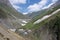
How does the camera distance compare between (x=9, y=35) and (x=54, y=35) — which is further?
(x=54, y=35)

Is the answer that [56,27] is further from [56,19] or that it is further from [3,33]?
[3,33]

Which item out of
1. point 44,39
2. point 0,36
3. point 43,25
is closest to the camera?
point 0,36

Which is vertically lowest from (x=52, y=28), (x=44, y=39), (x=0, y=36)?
(x=0, y=36)

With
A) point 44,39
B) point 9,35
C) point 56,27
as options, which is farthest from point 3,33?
point 56,27

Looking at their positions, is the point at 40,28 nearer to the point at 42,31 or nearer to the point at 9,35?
the point at 42,31

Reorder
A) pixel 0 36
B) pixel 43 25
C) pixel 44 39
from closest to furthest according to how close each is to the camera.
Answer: pixel 0 36 < pixel 44 39 < pixel 43 25

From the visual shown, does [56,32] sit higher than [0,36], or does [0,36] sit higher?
[56,32]

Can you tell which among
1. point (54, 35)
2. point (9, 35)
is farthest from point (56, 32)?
point (9, 35)

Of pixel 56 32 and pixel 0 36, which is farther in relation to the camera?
pixel 56 32

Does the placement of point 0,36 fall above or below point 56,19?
below
